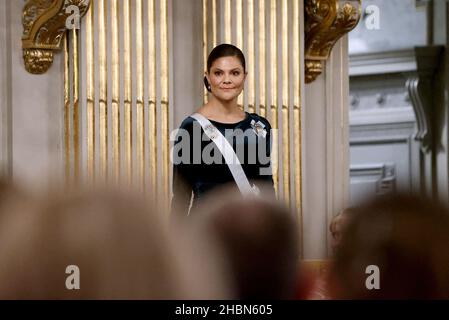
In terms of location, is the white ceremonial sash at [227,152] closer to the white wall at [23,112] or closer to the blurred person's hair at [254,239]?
the white wall at [23,112]

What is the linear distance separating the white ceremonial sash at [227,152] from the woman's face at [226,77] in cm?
12

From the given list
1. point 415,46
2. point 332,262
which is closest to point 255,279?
point 332,262

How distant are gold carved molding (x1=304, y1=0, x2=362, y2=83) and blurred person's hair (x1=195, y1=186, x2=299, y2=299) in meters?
4.26

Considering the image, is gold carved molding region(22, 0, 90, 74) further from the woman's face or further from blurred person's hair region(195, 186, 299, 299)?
blurred person's hair region(195, 186, 299, 299)

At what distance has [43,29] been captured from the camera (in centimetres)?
547

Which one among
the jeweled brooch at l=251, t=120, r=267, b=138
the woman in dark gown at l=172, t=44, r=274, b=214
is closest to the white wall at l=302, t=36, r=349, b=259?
the jeweled brooch at l=251, t=120, r=267, b=138

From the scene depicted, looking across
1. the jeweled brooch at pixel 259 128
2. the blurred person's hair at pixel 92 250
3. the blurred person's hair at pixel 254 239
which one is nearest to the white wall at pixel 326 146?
the jeweled brooch at pixel 259 128

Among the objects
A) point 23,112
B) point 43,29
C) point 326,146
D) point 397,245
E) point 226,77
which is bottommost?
point 397,245

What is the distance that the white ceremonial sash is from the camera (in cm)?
461

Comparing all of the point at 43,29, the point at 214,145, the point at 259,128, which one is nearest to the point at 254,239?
the point at 214,145

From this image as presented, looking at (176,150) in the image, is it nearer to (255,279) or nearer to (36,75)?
(36,75)

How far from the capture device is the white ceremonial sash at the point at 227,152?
4613 mm

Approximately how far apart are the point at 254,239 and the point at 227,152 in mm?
2966

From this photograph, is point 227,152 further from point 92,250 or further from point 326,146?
point 92,250
